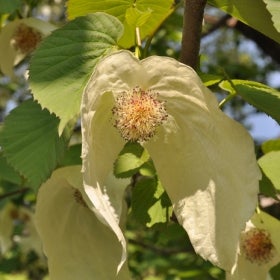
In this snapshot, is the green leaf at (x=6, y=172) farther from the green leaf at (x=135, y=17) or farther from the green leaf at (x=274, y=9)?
the green leaf at (x=274, y=9)

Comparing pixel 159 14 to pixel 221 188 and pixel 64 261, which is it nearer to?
pixel 221 188

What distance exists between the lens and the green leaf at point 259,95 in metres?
1.12

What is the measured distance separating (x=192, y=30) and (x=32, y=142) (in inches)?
14.7

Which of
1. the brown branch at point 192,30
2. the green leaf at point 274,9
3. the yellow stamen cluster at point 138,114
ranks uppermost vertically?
the green leaf at point 274,9

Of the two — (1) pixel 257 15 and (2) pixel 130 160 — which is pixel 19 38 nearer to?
(2) pixel 130 160

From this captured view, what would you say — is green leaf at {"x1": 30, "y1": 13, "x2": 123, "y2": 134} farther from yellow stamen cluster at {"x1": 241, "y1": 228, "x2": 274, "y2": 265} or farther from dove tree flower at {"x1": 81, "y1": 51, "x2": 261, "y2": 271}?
yellow stamen cluster at {"x1": 241, "y1": 228, "x2": 274, "y2": 265}

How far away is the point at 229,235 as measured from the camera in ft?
3.40

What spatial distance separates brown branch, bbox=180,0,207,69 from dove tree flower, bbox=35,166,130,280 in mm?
329

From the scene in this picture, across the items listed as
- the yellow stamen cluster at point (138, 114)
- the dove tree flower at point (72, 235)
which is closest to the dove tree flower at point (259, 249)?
the dove tree flower at point (72, 235)

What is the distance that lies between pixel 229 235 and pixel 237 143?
5.9 inches

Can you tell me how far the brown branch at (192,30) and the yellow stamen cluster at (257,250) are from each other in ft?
1.31

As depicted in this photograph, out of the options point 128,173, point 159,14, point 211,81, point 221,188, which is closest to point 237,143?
point 221,188

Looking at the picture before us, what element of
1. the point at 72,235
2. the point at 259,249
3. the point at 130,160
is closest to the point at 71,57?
the point at 130,160

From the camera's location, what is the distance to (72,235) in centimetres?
136
